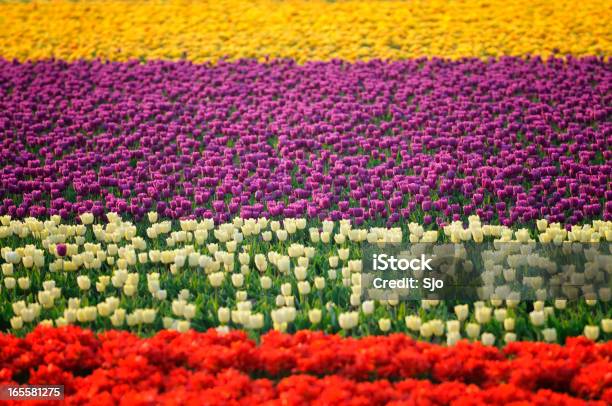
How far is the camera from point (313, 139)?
8133 mm

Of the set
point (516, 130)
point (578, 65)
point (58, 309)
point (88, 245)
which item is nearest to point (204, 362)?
point (58, 309)

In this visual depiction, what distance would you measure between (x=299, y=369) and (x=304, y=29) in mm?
9849

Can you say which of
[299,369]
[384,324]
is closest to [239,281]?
[384,324]

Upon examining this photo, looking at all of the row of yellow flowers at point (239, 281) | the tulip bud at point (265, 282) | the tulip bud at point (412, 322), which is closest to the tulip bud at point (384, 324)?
the row of yellow flowers at point (239, 281)

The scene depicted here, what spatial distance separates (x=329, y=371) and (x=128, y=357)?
1023 mm

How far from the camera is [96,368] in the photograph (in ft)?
14.5

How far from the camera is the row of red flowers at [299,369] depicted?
3.88 m

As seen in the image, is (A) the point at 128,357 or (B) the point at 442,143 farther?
(B) the point at 442,143

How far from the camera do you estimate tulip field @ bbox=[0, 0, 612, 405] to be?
4.17 meters

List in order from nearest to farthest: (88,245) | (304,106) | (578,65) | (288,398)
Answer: (288,398) → (88,245) → (304,106) → (578,65)

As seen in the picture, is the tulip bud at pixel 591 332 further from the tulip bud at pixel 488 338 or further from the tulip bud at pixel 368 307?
the tulip bud at pixel 368 307

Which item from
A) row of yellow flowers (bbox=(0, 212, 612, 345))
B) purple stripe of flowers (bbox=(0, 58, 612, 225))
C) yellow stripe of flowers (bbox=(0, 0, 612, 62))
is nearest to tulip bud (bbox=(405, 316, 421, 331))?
row of yellow flowers (bbox=(0, 212, 612, 345))

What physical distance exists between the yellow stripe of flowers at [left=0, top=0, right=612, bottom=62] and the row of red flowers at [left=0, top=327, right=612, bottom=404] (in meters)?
7.59

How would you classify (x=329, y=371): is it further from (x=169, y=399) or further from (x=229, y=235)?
(x=229, y=235)
